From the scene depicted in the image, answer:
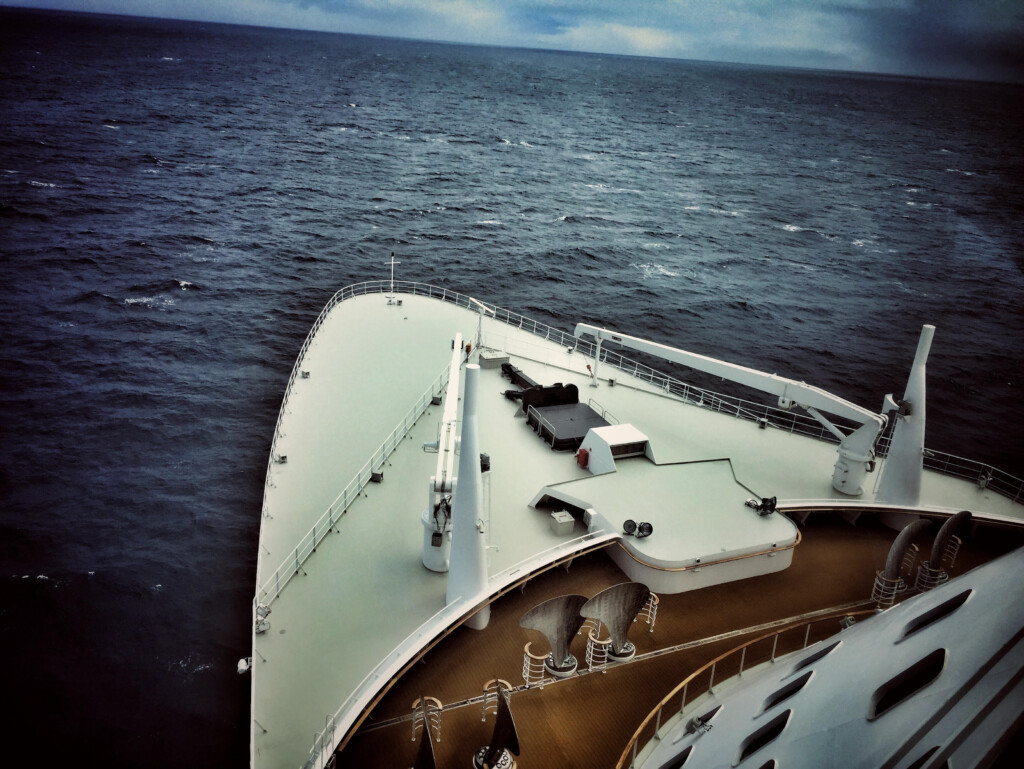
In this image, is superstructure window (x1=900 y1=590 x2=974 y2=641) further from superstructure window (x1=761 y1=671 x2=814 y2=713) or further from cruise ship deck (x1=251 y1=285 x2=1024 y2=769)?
cruise ship deck (x1=251 y1=285 x2=1024 y2=769)

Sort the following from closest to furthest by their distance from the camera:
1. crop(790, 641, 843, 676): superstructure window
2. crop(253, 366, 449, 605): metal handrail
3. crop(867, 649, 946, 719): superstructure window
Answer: crop(867, 649, 946, 719): superstructure window → crop(790, 641, 843, 676): superstructure window → crop(253, 366, 449, 605): metal handrail

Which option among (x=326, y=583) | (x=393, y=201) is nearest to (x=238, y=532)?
(x=326, y=583)

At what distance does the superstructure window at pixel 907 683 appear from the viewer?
363 inches

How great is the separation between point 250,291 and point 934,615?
6202 cm

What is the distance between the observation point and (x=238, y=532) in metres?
34.2

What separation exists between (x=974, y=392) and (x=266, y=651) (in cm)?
5656

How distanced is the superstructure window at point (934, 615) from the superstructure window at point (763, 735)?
2.20 meters

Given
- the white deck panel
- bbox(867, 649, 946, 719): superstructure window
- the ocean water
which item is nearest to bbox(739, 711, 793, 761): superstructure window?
bbox(867, 649, 946, 719): superstructure window

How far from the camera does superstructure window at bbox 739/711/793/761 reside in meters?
10.9

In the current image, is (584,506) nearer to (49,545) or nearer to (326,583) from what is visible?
(326,583)

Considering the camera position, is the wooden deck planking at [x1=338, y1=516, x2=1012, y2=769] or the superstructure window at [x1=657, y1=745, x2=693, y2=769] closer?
the superstructure window at [x1=657, y1=745, x2=693, y2=769]

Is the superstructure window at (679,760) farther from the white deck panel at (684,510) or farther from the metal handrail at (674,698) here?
the white deck panel at (684,510)

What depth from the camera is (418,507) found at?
26.6 m

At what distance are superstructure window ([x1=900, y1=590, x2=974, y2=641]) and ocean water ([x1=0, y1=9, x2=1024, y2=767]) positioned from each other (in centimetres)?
2161
